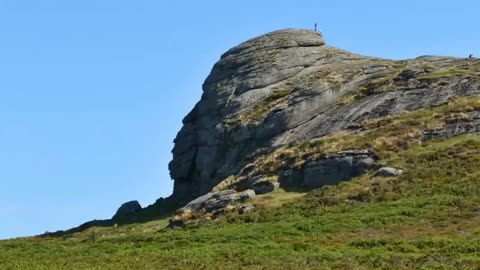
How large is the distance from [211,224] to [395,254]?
884 inches

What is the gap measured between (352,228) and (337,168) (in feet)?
62.5

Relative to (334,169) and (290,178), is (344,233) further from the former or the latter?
(290,178)

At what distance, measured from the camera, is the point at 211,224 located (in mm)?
58906

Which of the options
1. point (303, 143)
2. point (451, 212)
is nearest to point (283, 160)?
point (303, 143)

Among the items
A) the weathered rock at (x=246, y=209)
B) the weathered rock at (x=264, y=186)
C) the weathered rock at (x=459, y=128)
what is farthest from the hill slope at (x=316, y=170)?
the weathered rock at (x=246, y=209)

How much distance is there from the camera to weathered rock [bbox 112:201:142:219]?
94.3 metres

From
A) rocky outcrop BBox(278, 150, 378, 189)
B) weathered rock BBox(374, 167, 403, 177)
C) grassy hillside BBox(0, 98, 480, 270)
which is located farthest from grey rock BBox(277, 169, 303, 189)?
weathered rock BBox(374, 167, 403, 177)

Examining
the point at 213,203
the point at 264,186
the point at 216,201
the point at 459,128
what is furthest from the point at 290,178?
the point at 459,128

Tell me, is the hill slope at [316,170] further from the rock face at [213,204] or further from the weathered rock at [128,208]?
the weathered rock at [128,208]

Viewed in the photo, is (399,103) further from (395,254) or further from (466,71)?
(395,254)

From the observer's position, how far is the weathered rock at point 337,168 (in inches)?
2596

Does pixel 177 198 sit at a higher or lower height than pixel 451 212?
higher

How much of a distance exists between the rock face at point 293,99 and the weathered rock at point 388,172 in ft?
9.82

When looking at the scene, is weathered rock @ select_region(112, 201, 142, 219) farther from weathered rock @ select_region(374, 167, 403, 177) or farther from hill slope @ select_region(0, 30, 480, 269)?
weathered rock @ select_region(374, 167, 403, 177)
